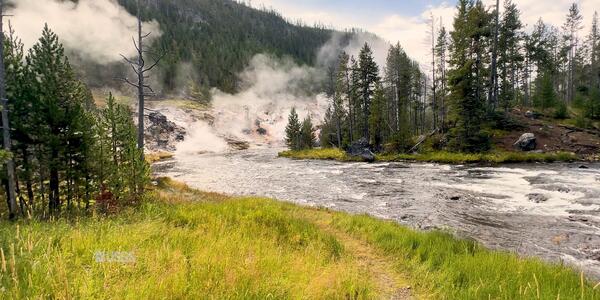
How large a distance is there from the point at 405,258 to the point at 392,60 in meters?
61.9

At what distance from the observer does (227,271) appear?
4863mm

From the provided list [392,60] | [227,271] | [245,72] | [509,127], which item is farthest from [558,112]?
[245,72]

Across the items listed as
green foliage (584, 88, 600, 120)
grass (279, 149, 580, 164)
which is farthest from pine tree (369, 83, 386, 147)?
green foliage (584, 88, 600, 120)

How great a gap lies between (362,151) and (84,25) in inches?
5105

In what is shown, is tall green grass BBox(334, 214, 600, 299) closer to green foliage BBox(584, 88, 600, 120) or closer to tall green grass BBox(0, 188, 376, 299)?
tall green grass BBox(0, 188, 376, 299)

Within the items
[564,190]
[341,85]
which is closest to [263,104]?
[341,85]

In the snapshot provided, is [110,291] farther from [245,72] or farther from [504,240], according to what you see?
[245,72]

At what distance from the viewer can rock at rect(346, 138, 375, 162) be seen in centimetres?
4472

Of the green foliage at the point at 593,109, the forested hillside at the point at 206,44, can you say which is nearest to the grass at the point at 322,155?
the green foliage at the point at 593,109

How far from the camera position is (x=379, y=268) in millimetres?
7863

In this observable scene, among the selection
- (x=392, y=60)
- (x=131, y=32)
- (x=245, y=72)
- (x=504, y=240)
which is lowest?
(x=504, y=240)

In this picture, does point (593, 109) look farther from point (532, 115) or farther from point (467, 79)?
point (467, 79)

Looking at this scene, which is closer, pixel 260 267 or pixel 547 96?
pixel 260 267

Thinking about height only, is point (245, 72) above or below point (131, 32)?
below
